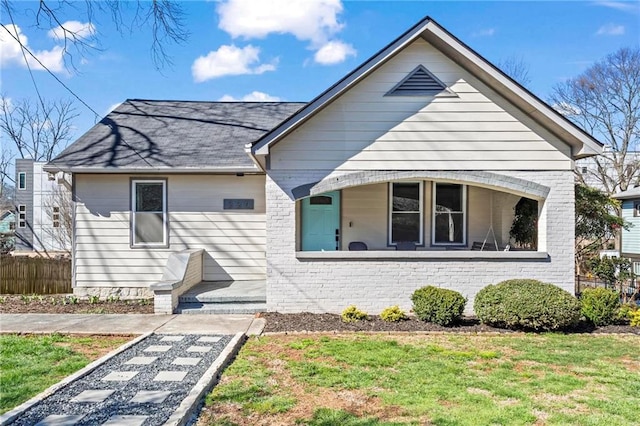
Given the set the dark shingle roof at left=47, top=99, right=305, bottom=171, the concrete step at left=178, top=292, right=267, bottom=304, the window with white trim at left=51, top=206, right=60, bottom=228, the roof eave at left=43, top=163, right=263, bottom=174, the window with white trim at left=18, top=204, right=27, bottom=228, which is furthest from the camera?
the window with white trim at left=18, top=204, right=27, bottom=228

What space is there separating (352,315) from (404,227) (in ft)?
11.5

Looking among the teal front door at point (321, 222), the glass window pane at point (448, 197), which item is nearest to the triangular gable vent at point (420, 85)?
the glass window pane at point (448, 197)

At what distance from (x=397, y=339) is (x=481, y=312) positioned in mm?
1856

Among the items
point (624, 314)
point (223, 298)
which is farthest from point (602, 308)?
point (223, 298)

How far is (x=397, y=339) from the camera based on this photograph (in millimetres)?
7242

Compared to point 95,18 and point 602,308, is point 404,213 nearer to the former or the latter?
point 602,308

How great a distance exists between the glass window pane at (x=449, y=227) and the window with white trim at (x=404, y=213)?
585mm

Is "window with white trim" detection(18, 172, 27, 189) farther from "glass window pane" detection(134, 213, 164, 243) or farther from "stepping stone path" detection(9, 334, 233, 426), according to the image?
"stepping stone path" detection(9, 334, 233, 426)

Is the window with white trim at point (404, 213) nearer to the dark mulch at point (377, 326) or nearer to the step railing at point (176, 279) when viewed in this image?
the dark mulch at point (377, 326)

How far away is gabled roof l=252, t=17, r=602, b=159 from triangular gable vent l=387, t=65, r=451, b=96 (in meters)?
0.58

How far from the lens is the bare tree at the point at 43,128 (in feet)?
106

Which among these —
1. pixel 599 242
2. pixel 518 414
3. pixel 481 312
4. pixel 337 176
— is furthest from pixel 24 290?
pixel 599 242

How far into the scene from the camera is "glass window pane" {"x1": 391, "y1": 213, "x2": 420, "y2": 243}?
11000 millimetres

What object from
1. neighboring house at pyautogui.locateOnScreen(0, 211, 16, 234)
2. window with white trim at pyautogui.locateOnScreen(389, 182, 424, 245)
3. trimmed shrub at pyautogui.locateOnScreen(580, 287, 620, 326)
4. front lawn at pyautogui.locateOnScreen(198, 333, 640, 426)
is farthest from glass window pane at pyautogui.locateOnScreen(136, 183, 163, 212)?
neighboring house at pyautogui.locateOnScreen(0, 211, 16, 234)
